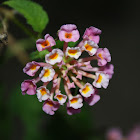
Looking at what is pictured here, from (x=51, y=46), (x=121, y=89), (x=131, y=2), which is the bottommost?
(x=121, y=89)

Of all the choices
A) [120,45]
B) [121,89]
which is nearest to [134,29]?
[120,45]

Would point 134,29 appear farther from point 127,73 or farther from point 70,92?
point 70,92

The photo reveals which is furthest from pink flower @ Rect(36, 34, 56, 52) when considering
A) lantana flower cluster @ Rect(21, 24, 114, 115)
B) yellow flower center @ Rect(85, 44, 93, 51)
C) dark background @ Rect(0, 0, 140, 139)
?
dark background @ Rect(0, 0, 140, 139)

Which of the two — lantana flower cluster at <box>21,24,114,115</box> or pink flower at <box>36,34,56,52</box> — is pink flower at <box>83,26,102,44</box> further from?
pink flower at <box>36,34,56,52</box>

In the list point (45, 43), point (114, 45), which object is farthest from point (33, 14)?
point (114, 45)

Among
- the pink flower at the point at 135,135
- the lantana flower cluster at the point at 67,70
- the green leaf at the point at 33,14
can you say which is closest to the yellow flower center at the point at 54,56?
the lantana flower cluster at the point at 67,70

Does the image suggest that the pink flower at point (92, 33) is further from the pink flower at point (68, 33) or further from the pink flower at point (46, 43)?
the pink flower at point (46, 43)

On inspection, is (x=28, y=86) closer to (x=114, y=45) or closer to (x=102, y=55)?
(x=102, y=55)

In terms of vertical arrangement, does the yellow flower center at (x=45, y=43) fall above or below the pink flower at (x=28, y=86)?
above
